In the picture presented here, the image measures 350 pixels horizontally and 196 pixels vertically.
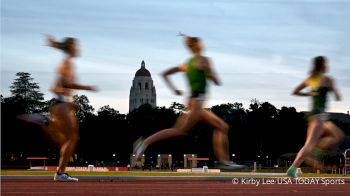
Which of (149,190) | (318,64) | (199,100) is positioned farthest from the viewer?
(318,64)

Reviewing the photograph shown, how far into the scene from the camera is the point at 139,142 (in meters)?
12.0

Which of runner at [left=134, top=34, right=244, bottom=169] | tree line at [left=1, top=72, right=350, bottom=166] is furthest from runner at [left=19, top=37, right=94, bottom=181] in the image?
tree line at [left=1, top=72, right=350, bottom=166]

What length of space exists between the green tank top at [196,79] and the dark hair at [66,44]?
215 centimetres

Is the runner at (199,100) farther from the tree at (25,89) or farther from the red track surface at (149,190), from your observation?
the tree at (25,89)

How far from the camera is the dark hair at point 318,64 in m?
11.4

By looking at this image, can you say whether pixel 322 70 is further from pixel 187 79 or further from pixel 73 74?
pixel 73 74

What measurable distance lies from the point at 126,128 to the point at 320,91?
371 ft

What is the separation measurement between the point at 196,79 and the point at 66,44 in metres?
2.37

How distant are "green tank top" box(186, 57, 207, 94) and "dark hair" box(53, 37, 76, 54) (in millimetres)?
2147

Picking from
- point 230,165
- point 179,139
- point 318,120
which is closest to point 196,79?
point 230,165

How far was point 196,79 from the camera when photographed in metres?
10.6

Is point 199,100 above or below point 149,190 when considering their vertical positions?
above

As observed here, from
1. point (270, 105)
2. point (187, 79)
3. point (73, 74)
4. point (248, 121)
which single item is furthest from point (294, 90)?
point (270, 105)

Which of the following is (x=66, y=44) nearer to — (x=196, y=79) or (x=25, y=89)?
(x=196, y=79)
